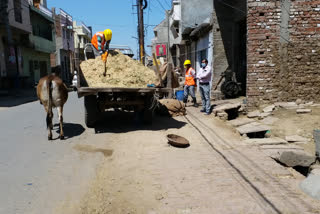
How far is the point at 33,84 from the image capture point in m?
25.8

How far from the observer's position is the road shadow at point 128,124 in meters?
7.53

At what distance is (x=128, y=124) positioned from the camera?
8172mm

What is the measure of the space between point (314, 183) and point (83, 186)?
3088 millimetres

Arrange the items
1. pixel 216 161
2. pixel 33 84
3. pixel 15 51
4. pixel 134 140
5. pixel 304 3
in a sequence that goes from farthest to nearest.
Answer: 1. pixel 33 84
2. pixel 15 51
3. pixel 304 3
4. pixel 134 140
5. pixel 216 161

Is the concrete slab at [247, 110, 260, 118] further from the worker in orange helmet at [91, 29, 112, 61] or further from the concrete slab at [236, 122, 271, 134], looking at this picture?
the worker in orange helmet at [91, 29, 112, 61]

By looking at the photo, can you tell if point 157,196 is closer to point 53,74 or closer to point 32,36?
point 53,74

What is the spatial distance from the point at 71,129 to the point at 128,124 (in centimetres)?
162

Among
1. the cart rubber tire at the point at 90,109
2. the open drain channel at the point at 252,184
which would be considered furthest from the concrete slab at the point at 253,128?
the cart rubber tire at the point at 90,109

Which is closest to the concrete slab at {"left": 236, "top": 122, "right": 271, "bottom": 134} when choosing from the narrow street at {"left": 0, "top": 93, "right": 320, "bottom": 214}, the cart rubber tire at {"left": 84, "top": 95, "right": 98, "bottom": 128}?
the narrow street at {"left": 0, "top": 93, "right": 320, "bottom": 214}

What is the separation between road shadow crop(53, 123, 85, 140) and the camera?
271 inches

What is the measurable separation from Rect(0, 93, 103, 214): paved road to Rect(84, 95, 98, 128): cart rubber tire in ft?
0.92

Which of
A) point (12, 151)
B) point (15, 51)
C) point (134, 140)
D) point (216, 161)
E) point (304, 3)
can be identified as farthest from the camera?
point (15, 51)

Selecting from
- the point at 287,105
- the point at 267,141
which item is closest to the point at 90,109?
the point at 267,141

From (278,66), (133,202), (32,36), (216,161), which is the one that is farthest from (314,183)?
(32,36)
